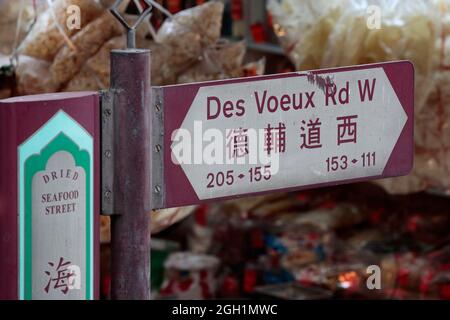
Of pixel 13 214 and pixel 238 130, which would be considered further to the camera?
pixel 238 130

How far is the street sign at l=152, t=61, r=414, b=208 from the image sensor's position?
1951 mm

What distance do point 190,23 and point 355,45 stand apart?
2.32ft

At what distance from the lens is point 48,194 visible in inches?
69.7

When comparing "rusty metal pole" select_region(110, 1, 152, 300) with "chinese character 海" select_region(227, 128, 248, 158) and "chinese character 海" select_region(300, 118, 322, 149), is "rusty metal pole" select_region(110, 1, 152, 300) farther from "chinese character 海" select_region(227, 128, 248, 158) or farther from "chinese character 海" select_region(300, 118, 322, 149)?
"chinese character 海" select_region(300, 118, 322, 149)

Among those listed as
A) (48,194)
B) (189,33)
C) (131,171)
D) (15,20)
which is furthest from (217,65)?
(48,194)


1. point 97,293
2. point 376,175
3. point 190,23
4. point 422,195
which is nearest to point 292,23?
point 190,23

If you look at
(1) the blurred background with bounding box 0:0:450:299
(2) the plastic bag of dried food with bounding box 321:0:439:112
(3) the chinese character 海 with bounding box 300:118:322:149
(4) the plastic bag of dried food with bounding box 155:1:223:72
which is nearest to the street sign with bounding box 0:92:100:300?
(3) the chinese character 海 with bounding box 300:118:322:149

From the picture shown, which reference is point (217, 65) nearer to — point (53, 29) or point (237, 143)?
point (53, 29)

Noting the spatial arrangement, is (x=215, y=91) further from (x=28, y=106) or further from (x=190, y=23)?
(x=190, y=23)

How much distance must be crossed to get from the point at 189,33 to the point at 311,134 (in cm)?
155

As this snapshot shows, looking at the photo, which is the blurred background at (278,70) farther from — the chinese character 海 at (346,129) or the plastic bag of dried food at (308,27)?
the chinese character 海 at (346,129)

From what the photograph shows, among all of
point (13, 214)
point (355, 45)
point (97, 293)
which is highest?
point (355, 45)

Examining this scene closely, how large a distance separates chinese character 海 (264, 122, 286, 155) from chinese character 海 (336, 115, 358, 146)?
15cm

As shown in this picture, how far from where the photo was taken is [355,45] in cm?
398
